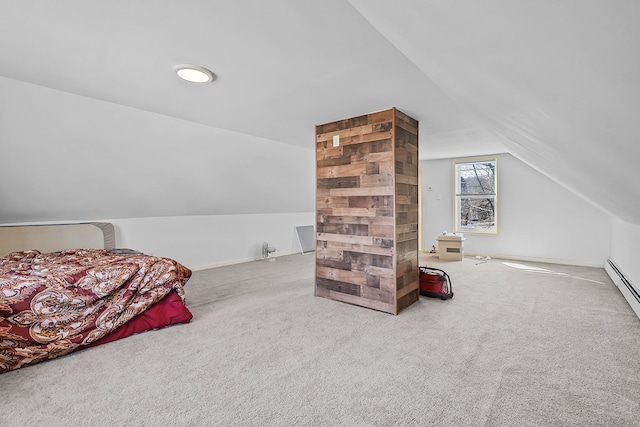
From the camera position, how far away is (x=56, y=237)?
3908mm

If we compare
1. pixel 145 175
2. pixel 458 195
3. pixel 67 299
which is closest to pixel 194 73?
pixel 67 299

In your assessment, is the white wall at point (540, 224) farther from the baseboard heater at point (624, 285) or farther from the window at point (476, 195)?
the baseboard heater at point (624, 285)

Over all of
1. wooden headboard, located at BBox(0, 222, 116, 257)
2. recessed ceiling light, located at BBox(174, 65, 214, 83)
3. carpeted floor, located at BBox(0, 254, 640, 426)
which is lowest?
carpeted floor, located at BBox(0, 254, 640, 426)

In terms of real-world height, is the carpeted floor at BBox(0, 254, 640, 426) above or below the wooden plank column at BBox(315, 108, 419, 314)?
below

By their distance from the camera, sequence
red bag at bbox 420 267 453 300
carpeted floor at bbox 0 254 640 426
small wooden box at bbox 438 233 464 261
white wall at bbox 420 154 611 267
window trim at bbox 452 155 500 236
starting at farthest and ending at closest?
window trim at bbox 452 155 500 236 < small wooden box at bbox 438 233 464 261 < white wall at bbox 420 154 611 267 < red bag at bbox 420 267 453 300 < carpeted floor at bbox 0 254 640 426

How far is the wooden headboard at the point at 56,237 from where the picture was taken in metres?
3.62

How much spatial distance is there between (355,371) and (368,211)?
5.30 feet

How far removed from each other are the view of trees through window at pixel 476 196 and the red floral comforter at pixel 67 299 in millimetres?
5585

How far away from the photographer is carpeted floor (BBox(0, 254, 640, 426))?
1628 millimetres

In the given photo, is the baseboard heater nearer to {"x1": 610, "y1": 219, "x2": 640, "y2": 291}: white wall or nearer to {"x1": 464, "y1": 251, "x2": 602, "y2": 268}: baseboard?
{"x1": 610, "y1": 219, "x2": 640, "y2": 291}: white wall

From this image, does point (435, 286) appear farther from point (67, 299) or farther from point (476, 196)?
point (476, 196)

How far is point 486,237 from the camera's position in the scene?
623cm

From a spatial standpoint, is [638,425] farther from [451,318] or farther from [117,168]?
[117,168]

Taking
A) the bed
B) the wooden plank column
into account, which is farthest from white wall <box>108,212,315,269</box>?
the wooden plank column
